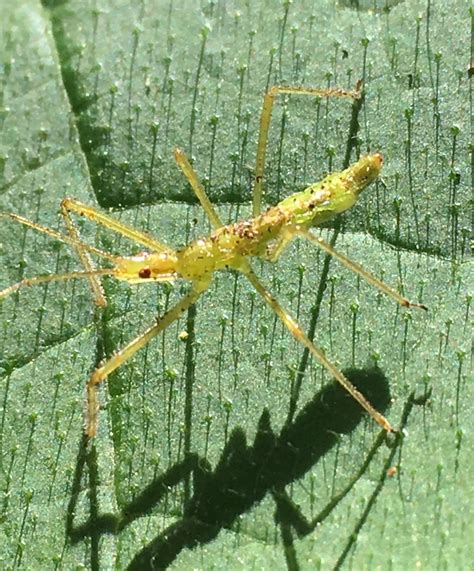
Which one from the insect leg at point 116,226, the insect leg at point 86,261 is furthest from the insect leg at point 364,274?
the insect leg at point 86,261

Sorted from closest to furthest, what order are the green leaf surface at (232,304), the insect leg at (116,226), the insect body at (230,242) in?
the green leaf surface at (232,304) < the insect body at (230,242) < the insect leg at (116,226)

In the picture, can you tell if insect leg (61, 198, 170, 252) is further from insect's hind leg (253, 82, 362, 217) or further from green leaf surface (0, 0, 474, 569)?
insect's hind leg (253, 82, 362, 217)

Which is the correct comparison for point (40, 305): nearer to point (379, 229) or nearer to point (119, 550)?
point (119, 550)

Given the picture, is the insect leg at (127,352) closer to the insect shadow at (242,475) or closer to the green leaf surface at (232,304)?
the green leaf surface at (232,304)

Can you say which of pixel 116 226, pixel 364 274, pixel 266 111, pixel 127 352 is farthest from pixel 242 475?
pixel 266 111

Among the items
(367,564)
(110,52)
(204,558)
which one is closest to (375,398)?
(367,564)

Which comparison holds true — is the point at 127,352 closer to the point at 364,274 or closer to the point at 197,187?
the point at 197,187
